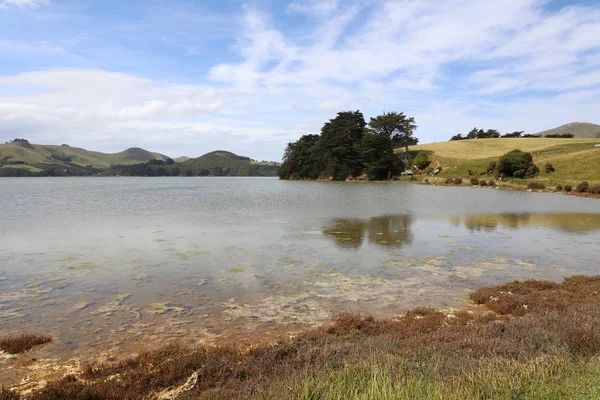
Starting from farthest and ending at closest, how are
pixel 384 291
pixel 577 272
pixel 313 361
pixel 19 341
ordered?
1. pixel 577 272
2. pixel 384 291
3. pixel 19 341
4. pixel 313 361

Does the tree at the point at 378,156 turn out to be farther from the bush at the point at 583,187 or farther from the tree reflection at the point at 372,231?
the tree reflection at the point at 372,231

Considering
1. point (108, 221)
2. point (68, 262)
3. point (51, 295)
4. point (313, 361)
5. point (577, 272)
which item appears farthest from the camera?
point (108, 221)

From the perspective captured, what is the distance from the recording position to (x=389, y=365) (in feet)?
19.0

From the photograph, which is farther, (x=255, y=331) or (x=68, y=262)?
(x=68, y=262)

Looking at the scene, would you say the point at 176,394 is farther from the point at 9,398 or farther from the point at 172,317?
the point at 172,317

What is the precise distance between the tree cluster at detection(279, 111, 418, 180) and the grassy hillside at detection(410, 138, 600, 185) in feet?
39.6

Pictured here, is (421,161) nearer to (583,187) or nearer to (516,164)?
(516,164)

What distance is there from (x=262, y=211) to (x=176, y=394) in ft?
106

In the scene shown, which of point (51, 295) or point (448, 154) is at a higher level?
point (448, 154)

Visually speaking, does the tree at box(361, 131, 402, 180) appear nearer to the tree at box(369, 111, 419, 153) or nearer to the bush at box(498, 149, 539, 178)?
the tree at box(369, 111, 419, 153)

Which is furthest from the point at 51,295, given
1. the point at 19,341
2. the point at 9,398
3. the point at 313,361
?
the point at 313,361

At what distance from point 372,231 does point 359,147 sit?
93.2 metres

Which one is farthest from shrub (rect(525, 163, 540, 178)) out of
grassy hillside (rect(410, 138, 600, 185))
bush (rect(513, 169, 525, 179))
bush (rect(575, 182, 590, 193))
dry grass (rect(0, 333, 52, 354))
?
dry grass (rect(0, 333, 52, 354))

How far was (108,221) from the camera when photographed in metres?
30.1
